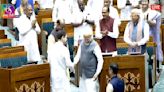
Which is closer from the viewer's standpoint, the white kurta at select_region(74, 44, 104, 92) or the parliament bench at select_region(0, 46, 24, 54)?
the white kurta at select_region(74, 44, 104, 92)

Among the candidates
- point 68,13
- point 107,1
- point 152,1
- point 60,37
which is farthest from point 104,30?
point 152,1

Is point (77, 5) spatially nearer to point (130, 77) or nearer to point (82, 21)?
point (82, 21)

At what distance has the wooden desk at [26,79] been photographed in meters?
7.71

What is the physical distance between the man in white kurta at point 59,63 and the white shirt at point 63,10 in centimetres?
281

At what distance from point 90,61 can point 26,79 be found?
113 centimetres

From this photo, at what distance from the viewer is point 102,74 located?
8.48 m

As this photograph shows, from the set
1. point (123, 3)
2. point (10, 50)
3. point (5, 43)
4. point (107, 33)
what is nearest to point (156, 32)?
point (107, 33)

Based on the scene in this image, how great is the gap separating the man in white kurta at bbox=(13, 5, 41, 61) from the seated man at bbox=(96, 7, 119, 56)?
4.99 feet

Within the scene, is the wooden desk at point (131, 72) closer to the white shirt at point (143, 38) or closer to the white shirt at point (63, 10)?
the white shirt at point (143, 38)

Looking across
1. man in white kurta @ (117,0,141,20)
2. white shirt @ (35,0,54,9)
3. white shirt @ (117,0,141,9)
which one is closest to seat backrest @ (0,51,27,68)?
man in white kurta @ (117,0,141,20)

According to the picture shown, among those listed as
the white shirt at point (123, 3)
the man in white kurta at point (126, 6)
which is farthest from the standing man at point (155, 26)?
the white shirt at point (123, 3)

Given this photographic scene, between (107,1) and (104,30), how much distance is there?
0.57 meters

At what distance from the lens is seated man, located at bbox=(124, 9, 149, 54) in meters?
9.17

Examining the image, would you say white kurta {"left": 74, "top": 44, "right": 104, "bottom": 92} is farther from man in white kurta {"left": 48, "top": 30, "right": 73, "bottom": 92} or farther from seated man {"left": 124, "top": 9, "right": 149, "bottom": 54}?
seated man {"left": 124, "top": 9, "right": 149, "bottom": 54}
